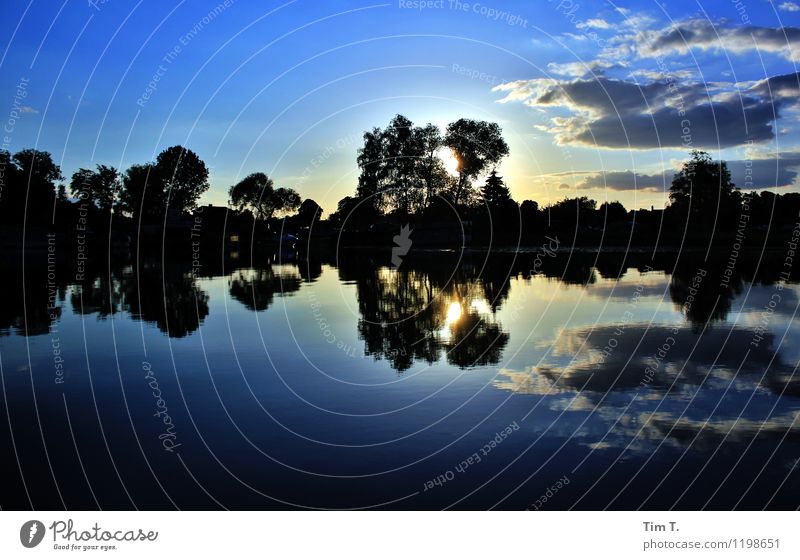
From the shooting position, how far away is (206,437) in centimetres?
1084

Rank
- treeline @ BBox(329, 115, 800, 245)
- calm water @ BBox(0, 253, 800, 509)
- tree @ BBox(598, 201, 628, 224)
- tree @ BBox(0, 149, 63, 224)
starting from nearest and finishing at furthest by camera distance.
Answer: calm water @ BBox(0, 253, 800, 509), tree @ BBox(0, 149, 63, 224), treeline @ BBox(329, 115, 800, 245), tree @ BBox(598, 201, 628, 224)

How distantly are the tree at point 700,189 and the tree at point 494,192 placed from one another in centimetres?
2790

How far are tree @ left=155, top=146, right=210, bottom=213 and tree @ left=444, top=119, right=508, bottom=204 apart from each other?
68.2m

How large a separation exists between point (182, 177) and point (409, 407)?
526 feet

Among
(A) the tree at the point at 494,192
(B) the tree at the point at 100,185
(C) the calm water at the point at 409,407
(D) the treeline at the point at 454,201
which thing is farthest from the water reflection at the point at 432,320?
(B) the tree at the point at 100,185

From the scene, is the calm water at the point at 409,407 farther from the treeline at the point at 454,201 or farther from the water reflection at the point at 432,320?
the treeline at the point at 454,201

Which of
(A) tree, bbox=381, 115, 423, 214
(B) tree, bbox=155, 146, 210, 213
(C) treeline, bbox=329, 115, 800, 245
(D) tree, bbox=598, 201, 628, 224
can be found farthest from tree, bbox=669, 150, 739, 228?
(B) tree, bbox=155, 146, 210, 213

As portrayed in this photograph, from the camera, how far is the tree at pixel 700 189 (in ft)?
372

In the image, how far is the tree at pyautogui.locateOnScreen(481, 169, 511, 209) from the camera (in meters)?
118

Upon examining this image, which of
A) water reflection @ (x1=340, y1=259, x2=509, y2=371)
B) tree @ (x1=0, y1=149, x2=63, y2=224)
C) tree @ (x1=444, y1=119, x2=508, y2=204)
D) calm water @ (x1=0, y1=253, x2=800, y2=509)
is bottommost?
calm water @ (x1=0, y1=253, x2=800, y2=509)

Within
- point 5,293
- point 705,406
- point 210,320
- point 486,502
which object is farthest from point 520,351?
point 5,293

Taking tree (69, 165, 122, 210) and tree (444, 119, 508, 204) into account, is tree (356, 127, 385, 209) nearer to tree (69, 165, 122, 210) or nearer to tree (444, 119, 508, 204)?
tree (444, 119, 508, 204)

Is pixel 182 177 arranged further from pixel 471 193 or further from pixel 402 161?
pixel 471 193

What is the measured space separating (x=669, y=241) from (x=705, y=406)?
3189 inches
